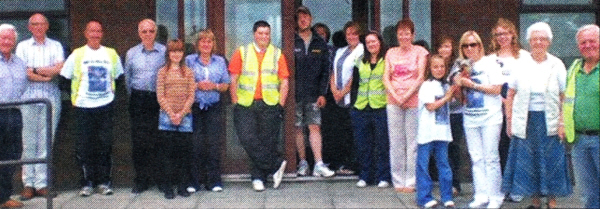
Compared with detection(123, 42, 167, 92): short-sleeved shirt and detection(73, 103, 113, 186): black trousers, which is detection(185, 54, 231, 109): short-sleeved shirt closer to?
detection(123, 42, 167, 92): short-sleeved shirt

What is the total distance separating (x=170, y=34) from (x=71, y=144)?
1658 millimetres

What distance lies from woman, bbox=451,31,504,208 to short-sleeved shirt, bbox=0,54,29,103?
446cm

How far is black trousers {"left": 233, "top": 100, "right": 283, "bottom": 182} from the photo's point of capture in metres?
11.4

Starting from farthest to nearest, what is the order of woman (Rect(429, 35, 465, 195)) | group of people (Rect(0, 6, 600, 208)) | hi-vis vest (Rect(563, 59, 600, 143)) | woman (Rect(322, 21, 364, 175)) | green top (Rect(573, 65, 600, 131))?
woman (Rect(322, 21, 364, 175)), woman (Rect(429, 35, 465, 195)), group of people (Rect(0, 6, 600, 208)), hi-vis vest (Rect(563, 59, 600, 143)), green top (Rect(573, 65, 600, 131))

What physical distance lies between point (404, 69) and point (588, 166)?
2.51 m

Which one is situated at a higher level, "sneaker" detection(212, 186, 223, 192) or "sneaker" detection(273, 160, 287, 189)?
"sneaker" detection(273, 160, 287, 189)

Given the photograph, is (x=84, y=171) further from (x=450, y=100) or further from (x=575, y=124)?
(x=575, y=124)

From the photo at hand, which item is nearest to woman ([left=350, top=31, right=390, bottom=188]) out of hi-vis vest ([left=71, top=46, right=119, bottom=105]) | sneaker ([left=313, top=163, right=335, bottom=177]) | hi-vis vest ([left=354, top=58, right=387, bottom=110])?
hi-vis vest ([left=354, top=58, right=387, bottom=110])

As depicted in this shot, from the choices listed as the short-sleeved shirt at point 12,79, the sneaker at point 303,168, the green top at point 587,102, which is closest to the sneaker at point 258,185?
the sneaker at point 303,168

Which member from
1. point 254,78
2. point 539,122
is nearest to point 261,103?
point 254,78

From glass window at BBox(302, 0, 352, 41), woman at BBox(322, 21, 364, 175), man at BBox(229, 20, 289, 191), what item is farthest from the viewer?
glass window at BBox(302, 0, 352, 41)

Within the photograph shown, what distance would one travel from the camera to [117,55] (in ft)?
37.6

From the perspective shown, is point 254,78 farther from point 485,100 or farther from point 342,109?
point 485,100

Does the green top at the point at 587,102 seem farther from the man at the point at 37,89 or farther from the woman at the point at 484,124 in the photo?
the man at the point at 37,89
